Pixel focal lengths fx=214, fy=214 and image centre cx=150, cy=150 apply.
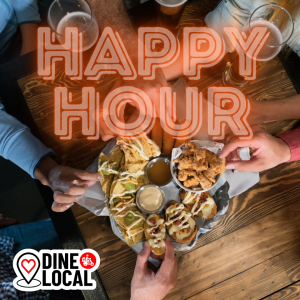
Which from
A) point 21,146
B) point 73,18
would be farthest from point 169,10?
point 21,146

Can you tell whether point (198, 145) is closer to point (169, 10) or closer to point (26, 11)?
point (169, 10)

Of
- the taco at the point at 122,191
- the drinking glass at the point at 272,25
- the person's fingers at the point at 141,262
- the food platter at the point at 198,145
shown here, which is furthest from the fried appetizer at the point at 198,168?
the drinking glass at the point at 272,25

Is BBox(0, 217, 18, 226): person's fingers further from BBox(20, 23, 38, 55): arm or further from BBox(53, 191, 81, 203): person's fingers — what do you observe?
BBox(20, 23, 38, 55): arm

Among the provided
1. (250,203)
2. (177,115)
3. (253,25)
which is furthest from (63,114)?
(250,203)

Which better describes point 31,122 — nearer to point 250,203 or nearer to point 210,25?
point 210,25

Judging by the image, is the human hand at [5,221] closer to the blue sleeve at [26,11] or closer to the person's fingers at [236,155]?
the blue sleeve at [26,11]
